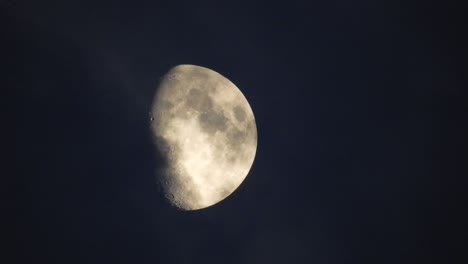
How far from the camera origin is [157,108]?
22.0 feet

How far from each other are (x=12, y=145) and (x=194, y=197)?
15.8 feet

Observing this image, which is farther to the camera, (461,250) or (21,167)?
(461,250)

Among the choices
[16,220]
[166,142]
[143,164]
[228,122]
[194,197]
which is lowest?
[16,220]

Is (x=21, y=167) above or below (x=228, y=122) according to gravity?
below

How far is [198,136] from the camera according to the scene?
21.0 ft

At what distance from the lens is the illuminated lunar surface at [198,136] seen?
645 centimetres

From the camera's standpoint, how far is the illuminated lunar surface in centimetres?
645

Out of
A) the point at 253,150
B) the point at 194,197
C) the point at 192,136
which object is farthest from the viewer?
the point at 253,150

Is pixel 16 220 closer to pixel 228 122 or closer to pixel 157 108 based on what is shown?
pixel 157 108

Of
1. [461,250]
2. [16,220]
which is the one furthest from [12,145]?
[461,250]

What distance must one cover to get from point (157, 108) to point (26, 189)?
157 inches

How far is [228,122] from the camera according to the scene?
6.93 metres

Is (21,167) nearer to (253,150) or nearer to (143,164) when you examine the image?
(143,164)

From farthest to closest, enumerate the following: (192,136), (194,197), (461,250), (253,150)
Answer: (461,250), (253,150), (194,197), (192,136)
